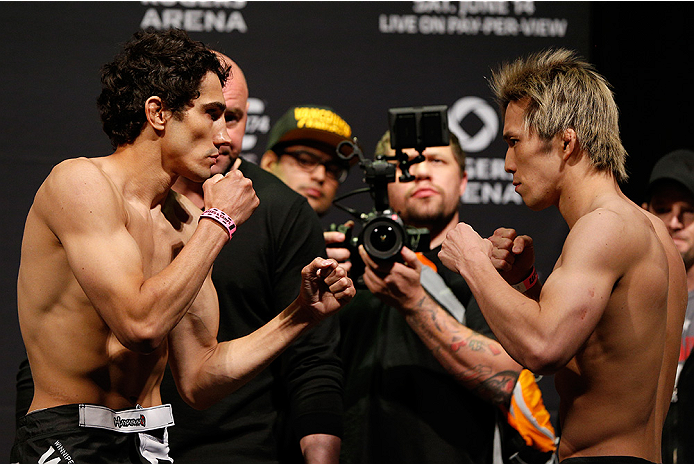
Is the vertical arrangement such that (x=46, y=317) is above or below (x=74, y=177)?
below

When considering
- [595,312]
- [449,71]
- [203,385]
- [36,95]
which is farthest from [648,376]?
[36,95]

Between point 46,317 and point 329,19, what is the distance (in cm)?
217

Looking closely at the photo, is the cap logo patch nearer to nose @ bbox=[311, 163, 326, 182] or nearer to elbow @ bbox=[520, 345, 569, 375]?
nose @ bbox=[311, 163, 326, 182]

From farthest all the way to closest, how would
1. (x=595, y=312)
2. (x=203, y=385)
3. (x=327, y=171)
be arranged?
(x=327, y=171) → (x=203, y=385) → (x=595, y=312)

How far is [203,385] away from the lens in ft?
6.25

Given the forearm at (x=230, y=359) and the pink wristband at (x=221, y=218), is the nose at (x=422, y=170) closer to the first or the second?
the forearm at (x=230, y=359)

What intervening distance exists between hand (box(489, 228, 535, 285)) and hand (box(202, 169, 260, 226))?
65 cm

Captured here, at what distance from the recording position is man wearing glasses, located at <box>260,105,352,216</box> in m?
3.02

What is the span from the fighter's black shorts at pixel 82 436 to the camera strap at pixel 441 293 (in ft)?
3.78

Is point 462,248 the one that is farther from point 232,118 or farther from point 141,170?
point 232,118

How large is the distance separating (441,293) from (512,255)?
0.59 m

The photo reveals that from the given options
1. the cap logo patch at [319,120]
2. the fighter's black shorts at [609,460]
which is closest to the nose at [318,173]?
the cap logo patch at [319,120]

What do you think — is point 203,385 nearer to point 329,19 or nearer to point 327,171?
point 327,171

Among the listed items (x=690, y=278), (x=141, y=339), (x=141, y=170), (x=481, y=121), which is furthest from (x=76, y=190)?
(x=690, y=278)
